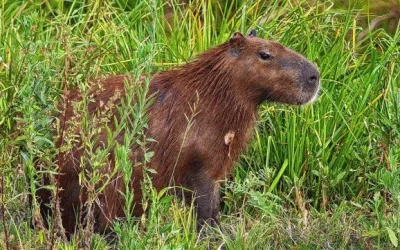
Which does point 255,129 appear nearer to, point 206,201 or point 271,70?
point 271,70

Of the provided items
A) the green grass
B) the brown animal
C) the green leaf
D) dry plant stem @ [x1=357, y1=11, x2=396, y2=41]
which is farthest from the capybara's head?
dry plant stem @ [x1=357, y1=11, x2=396, y2=41]

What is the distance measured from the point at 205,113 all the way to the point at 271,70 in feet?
1.17

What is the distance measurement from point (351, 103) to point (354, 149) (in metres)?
0.25

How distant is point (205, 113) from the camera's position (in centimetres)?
495

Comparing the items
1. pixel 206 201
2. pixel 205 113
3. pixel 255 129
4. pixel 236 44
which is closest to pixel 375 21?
pixel 255 129

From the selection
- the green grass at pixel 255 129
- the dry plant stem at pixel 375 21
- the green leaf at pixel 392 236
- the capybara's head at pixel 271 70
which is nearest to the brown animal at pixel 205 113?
the capybara's head at pixel 271 70

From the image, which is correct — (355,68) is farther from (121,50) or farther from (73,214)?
(73,214)

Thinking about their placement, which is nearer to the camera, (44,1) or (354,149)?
(354,149)

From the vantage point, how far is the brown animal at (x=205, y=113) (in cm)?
486

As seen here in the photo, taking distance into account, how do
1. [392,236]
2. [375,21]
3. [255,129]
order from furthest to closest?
1. [375,21]
2. [255,129]
3. [392,236]

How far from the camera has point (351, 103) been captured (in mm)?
5652

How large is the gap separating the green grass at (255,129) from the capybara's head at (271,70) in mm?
372

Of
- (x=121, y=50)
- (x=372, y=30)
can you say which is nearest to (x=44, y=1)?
(x=121, y=50)

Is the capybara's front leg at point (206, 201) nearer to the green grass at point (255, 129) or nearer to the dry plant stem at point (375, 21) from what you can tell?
the green grass at point (255, 129)
